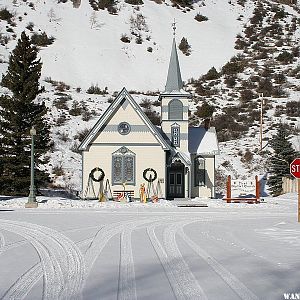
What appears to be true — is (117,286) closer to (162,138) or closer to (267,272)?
(267,272)

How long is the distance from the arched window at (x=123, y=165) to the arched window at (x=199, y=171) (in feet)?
15.7

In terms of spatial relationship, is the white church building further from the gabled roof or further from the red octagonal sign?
the red octagonal sign

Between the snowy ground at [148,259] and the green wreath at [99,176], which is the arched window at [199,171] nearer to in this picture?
the green wreath at [99,176]

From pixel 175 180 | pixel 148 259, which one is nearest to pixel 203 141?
pixel 175 180

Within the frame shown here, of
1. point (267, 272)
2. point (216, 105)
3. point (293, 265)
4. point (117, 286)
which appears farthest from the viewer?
point (216, 105)

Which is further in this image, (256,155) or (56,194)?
(256,155)

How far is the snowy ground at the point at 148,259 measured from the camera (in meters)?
7.06

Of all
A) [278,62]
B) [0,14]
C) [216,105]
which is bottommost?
[216,105]

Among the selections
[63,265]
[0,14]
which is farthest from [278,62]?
[63,265]

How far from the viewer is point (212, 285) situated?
7.35 m

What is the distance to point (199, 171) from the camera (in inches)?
1298

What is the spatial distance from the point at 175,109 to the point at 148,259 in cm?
2390

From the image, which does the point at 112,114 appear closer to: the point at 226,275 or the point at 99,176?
the point at 99,176

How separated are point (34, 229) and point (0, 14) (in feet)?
196
